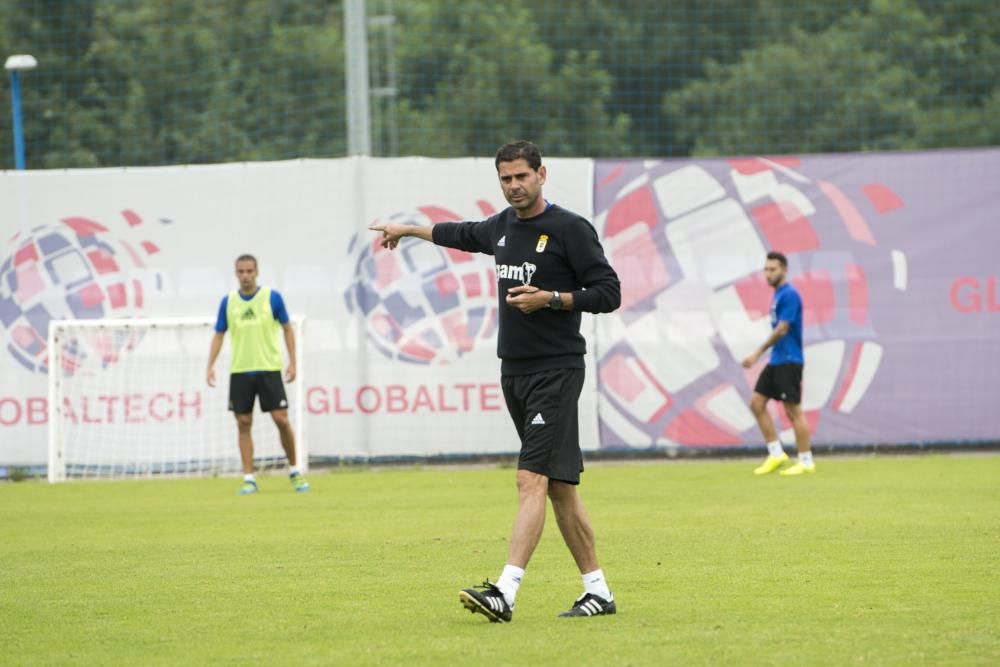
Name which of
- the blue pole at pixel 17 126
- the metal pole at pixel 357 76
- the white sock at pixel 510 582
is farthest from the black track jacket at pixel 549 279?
the blue pole at pixel 17 126

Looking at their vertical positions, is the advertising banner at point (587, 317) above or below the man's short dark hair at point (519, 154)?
→ below

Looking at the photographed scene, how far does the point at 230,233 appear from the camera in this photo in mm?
18812

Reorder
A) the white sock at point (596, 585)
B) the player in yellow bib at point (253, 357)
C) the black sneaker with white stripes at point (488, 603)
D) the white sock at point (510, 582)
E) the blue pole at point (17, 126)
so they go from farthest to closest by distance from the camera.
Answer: the blue pole at point (17, 126) → the player in yellow bib at point (253, 357) → the white sock at point (596, 585) → the white sock at point (510, 582) → the black sneaker with white stripes at point (488, 603)

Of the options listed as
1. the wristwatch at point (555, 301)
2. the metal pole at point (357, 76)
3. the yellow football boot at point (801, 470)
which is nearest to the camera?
the wristwatch at point (555, 301)

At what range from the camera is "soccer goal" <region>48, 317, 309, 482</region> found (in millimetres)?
18422

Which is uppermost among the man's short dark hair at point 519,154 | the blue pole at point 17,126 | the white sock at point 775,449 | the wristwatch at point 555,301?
the blue pole at point 17,126

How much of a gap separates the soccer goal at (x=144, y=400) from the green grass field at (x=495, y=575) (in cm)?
271

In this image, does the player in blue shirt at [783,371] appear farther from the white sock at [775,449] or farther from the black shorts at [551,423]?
the black shorts at [551,423]

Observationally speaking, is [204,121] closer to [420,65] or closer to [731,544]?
[420,65]

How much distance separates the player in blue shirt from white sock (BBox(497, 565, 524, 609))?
9482mm

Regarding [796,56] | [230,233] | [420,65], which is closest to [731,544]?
[230,233]

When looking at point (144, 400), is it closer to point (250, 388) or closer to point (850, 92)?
point (250, 388)

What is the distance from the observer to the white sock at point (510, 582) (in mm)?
7328

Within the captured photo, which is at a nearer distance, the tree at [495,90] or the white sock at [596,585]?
the white sock at [596,585]
